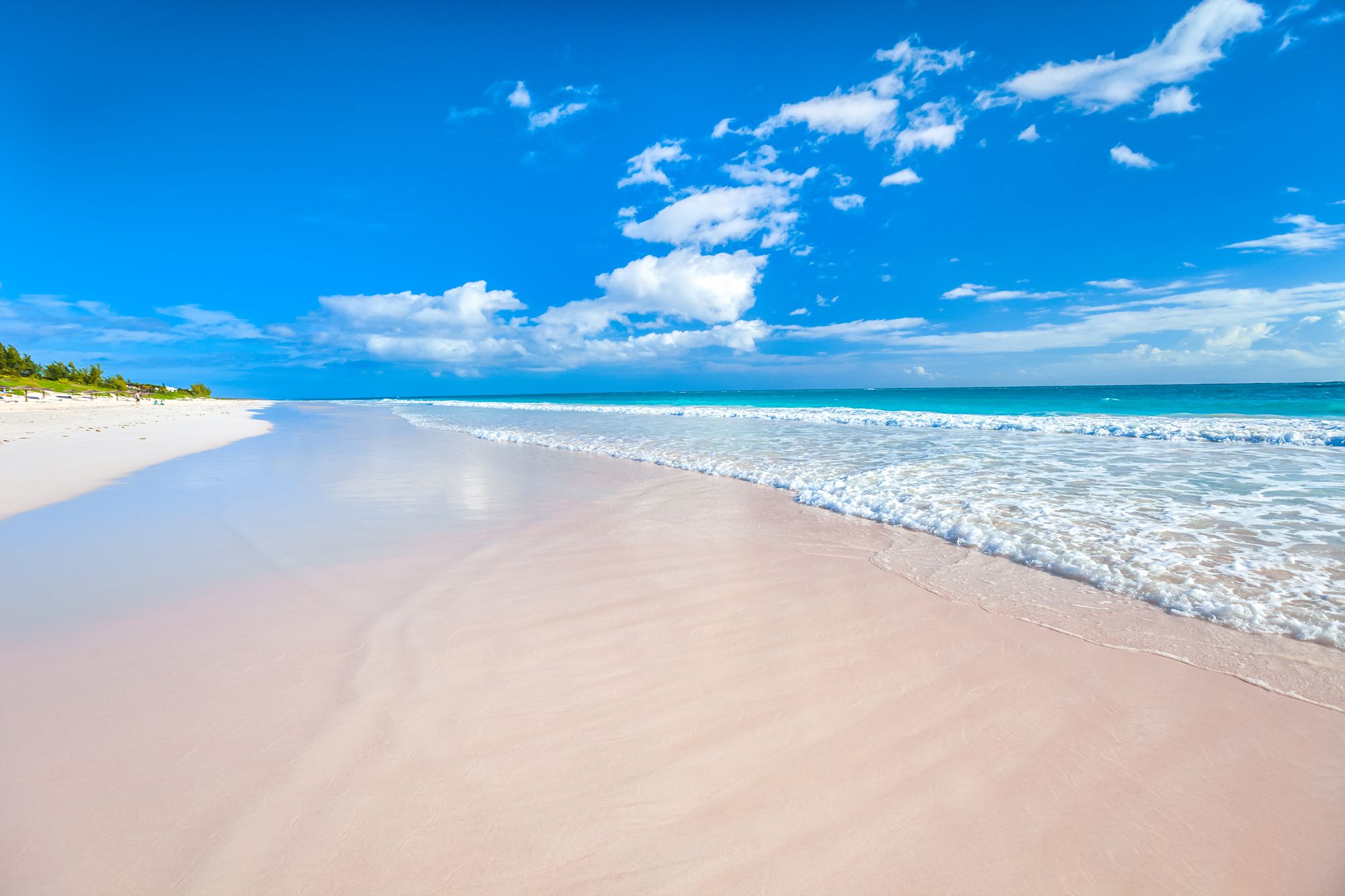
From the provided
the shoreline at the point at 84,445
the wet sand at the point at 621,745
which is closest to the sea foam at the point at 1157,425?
the wet sand at the point at 621,745

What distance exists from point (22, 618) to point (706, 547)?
17.6 feet

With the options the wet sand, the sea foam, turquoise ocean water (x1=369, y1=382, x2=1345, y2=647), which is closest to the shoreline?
the wet sand

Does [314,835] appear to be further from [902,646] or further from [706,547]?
[706,547]

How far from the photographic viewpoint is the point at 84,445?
48.7 feet

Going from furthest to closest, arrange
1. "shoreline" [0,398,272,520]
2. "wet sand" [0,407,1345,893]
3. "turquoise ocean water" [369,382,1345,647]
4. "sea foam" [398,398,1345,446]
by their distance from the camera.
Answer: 1. "sea foam" [398,398,1345,446]
2. "shoreline" [0,398,272,520]
3. "turquoise ocean water" [369,382,1345,647]
4. "wet sand" [0,407,1345,893]

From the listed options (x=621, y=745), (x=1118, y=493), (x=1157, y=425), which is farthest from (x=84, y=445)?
(x=1157, y=425)

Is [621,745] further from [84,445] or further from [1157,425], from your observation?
[1157,425]

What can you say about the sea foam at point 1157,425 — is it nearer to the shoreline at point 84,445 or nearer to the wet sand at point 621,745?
the wet sand at point 621,745

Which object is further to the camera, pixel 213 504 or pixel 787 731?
pixel 213 504

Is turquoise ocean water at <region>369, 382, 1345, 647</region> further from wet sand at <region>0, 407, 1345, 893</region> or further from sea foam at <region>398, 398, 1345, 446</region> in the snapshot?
wet sand at <region>0, 407, 1345, 893</region>

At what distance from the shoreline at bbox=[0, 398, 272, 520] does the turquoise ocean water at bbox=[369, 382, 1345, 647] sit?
30.6 ft

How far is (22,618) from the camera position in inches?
160

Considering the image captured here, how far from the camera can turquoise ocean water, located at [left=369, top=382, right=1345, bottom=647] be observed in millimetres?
4598

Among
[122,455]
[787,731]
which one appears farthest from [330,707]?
[122,455]
